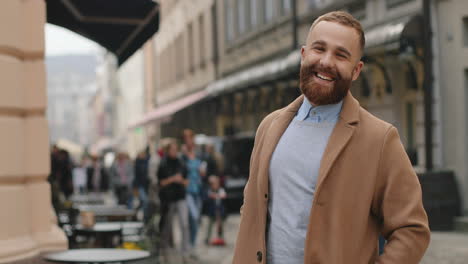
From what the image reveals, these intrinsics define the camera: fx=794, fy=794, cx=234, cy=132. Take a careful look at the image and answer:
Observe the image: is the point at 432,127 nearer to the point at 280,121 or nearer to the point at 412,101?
the point at 412,101

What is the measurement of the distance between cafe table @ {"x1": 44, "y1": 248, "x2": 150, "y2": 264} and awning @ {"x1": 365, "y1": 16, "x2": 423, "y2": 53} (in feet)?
31.4

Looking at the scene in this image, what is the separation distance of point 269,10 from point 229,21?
18.3 feet

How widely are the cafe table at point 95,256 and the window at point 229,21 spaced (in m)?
25.0

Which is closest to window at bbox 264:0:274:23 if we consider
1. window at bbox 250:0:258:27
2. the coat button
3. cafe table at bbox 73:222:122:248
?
window at bbox 250:0:258:27

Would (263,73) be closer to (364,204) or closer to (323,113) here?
(323,113)

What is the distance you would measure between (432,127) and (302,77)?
12122mm

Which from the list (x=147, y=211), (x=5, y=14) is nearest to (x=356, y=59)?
(x=5, y=14)

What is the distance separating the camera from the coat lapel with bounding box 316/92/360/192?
2.64m

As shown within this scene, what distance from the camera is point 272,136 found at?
2908mm

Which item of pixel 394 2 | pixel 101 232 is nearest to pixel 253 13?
pixel 394 2

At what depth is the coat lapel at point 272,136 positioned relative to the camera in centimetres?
286

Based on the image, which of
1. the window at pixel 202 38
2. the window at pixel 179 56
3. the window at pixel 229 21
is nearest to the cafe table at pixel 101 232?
the window at pixel 229 21

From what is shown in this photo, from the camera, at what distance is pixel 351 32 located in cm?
271

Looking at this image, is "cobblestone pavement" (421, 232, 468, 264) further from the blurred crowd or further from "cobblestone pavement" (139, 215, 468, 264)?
the blurred crowd
